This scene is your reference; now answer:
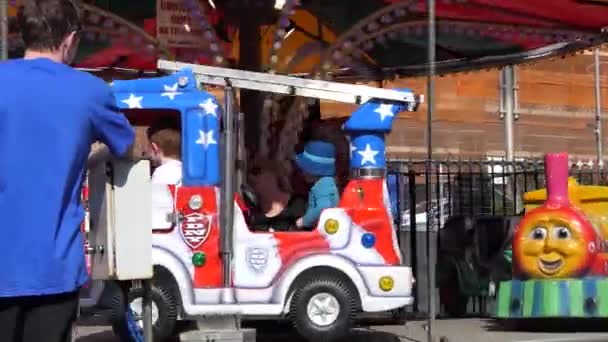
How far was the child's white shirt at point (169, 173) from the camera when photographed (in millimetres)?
6578

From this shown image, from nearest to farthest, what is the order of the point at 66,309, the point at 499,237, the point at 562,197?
1. the point at 66,309
2. the point at 562,197
3. the point at 499,237

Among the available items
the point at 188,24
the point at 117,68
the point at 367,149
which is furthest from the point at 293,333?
the point at 117,68

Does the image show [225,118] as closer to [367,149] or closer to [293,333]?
[367,149]

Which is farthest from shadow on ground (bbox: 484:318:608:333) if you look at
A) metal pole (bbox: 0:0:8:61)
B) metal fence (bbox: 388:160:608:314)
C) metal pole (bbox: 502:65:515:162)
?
metal pole (bbox: 502:65:515:162)

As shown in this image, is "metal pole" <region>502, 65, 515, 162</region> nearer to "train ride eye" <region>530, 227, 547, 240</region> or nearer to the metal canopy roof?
the metal canopy roof

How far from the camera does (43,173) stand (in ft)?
9.25

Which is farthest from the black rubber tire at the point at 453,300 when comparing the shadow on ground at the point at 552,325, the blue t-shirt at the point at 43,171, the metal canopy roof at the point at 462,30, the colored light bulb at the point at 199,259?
the blue t-shirt at the point at 43,171

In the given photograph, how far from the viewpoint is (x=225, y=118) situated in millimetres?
6570

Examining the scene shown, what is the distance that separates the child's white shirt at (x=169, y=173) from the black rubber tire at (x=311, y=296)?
3.72 feet

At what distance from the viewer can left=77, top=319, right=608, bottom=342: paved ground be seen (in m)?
7.75

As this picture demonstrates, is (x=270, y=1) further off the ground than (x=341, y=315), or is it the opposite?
(x=270, y=1)

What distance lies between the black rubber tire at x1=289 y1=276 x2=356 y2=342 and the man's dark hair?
3.99m

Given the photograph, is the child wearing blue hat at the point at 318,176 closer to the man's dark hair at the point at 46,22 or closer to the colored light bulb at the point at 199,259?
the colored light bulb at the point at 199,259

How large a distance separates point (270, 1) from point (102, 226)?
229 inches
